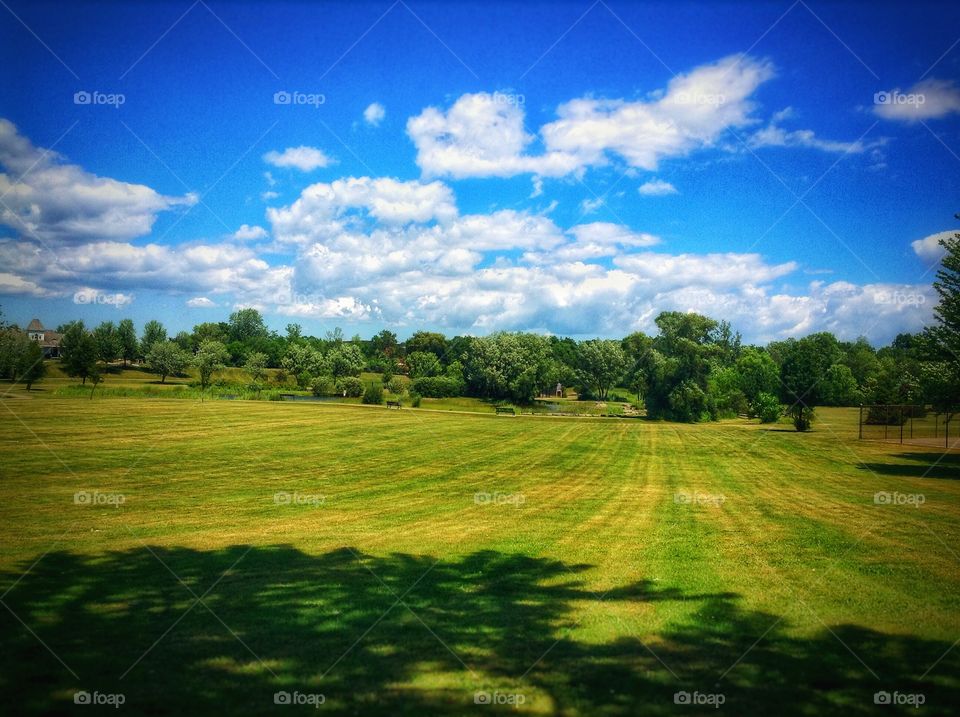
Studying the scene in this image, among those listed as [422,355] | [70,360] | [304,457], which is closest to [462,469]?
[304,457]

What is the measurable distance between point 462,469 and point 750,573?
1411cm

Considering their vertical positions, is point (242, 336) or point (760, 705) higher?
point (242, 336)

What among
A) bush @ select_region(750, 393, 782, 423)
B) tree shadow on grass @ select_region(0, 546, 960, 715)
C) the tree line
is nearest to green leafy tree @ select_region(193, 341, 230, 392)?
the tree line

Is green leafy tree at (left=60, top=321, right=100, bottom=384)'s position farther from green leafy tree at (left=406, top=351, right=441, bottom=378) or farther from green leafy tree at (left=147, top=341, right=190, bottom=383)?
green leafy tree at (left=406, top=351, right=441, bottom=378)

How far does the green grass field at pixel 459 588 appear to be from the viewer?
611 centimetres

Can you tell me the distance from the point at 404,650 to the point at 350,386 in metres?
59.0

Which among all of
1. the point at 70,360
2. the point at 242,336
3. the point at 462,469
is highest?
the point at 242,336

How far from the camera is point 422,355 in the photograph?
3469 inches

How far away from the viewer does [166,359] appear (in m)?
51.8

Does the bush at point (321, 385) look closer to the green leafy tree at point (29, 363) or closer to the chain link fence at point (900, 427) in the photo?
the green leafy tree at point (29, 363)

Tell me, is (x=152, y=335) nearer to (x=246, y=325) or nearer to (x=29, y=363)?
(x=29, y=363)

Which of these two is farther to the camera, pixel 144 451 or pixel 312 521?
pixel 144 451

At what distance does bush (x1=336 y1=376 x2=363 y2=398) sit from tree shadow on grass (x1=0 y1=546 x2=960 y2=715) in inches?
2142

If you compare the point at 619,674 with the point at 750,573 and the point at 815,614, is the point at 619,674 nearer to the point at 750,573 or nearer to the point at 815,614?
the point at 815,614
